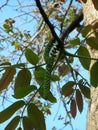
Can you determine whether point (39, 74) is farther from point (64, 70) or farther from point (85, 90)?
point (64, 70)

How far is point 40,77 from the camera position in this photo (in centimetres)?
86

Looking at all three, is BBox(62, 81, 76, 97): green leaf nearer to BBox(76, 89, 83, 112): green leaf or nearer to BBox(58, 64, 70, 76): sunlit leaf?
BBox(76, 89, 83, 112): green leaf

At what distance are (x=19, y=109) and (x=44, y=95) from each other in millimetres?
83

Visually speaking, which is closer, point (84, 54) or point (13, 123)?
point (13, 123)

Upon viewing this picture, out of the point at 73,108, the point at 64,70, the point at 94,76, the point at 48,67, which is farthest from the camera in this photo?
the point at 64,70

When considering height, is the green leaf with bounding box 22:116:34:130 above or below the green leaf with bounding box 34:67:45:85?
below

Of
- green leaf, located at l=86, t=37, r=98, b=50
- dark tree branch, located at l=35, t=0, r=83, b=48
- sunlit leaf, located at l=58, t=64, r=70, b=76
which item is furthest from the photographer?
sunlit leaf, located at l=58, t=64, r=70, b=76

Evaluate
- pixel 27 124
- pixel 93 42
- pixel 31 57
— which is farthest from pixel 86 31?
pixel 27 124

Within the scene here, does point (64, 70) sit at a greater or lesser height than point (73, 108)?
greater

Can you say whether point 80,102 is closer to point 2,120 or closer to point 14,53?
point 2,120

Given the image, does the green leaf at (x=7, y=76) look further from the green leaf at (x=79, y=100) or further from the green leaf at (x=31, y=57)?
the green leaf at (x=79, y=100)

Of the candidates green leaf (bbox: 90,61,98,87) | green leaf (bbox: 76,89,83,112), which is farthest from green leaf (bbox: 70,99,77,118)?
green leaf (bbox: 90,61,98,87)

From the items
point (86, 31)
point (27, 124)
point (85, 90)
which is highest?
point (86, 31)

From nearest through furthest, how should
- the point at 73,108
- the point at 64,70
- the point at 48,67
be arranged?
the point at 48,67
the point at 73,108
the point at 64,70
